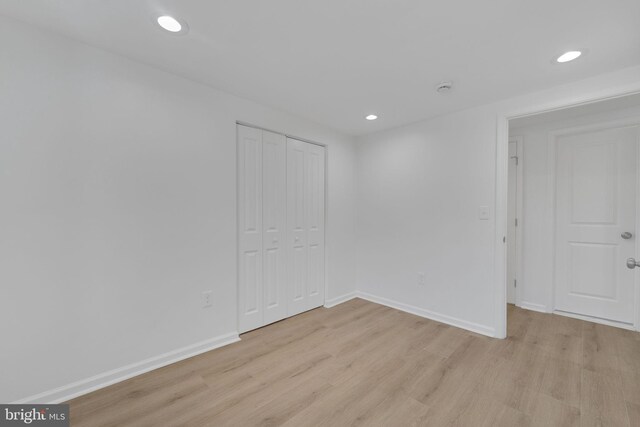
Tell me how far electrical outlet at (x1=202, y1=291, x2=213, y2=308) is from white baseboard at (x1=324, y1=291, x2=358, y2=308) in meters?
1.52

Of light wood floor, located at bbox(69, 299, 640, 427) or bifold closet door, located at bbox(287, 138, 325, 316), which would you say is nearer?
light wood floor, located at bbox(69, 299, 640, 427)

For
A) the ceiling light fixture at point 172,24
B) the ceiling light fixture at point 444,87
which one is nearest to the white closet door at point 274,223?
the ceiling light fixture at point 172,24

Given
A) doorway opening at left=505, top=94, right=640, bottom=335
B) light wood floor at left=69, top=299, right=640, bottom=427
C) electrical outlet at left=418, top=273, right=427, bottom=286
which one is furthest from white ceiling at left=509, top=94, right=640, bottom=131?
light wood floor at left=69, top=299, right=640, bottom=427

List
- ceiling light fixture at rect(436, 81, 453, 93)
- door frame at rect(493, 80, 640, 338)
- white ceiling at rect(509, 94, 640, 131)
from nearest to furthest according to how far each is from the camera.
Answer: ceiling light fixture at rect(436, 81, 453, 93)
white ceiling at rect(509, 94, 640, 131)
door frame at rect(493, 80, 640, 338)

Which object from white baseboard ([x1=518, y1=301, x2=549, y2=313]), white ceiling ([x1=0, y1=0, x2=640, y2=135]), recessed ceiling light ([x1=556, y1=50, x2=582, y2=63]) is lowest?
white baseboard ([x1=518, y1=301, x2=549, y2=313])

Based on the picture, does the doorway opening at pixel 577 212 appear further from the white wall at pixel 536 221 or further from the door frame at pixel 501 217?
the door frame at pixel 501 217

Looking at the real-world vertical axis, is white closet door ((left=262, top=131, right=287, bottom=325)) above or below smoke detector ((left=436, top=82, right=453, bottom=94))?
below

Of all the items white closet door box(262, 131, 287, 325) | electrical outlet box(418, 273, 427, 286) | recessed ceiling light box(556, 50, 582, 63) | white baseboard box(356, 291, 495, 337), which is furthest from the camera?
electrical outlet box(418, 273, 427, 286)

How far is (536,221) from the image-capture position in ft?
10.5

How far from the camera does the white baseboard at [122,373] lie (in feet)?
5.29

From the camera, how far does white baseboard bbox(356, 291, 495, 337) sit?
8.54ft

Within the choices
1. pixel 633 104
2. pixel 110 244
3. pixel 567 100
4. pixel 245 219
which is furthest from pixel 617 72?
pixel 110 244

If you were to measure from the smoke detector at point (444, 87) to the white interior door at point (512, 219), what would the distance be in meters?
1.66

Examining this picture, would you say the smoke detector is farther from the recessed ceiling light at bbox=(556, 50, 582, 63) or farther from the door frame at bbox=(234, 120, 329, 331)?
the door frame at bbox=(234, 120, 329, 331)
